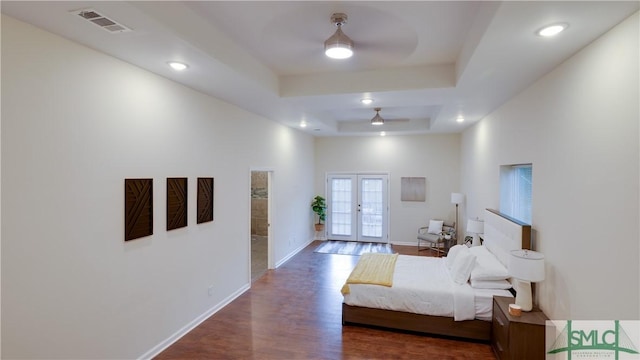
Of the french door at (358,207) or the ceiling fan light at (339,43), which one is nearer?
the ceiling fan light at (339,43)

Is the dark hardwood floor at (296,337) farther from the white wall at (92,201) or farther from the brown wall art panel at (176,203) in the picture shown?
the brown wall art panel at (176,203)

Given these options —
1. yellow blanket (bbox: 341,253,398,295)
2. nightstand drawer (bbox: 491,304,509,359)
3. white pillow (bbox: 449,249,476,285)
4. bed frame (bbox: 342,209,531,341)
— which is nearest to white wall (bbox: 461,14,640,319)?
bed frame (bbox: 342,209,531,341)

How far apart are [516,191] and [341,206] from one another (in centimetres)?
504

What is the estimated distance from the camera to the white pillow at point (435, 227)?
25.3 ft

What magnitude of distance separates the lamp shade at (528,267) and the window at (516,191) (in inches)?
38.9

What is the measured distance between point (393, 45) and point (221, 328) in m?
3.79

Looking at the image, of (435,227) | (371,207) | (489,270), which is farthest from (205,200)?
(435,227)

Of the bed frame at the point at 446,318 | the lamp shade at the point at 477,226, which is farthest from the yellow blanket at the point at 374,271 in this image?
the lamp shade at the point at 477,226

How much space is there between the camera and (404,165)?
8312mm

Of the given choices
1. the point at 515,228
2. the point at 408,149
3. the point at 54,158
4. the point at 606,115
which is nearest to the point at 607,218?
the point at 606,115

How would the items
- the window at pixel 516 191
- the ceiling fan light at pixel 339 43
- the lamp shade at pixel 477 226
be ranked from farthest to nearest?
1. the lamp shade at pixel 477 226
2. the window at pixel 516 191
3. the ceiling fan light at pixel 339 43

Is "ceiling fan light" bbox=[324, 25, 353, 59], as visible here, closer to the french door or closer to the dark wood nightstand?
the dark wood nightstand

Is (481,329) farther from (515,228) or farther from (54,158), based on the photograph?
(54,158)

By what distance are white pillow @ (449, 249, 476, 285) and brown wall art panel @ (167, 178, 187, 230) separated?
3381 mm
